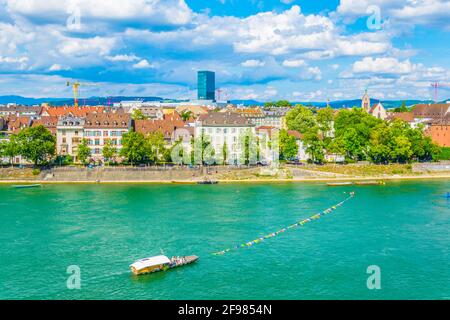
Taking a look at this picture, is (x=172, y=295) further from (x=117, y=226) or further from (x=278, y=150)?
(x=278, y=150)

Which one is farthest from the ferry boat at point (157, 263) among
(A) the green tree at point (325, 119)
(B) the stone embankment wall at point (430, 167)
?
(A) the green tree at point (325, 119)

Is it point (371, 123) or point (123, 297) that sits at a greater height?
point (371, 123)

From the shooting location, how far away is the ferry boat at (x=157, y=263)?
19359 millimetres

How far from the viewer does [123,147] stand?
48.9 metres

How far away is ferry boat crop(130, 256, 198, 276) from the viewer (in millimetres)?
19359

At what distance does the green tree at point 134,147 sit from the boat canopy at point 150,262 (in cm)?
2882

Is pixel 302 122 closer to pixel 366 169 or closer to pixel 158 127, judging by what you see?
pixel 366 169

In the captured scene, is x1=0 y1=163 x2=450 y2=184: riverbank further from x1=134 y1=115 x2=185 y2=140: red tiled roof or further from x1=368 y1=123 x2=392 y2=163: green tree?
x1=134 y1=115 x2=185 y2=140: red tiled roof

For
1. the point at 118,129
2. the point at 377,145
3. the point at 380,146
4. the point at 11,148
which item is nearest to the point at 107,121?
the point at 118,129

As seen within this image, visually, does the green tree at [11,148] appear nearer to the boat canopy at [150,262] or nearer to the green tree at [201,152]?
the green tree at [201,152]

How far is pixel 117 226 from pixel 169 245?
4942 mm

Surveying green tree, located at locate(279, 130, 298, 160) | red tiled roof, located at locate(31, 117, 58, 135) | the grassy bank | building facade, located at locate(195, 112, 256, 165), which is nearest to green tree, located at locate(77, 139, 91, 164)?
red tiled roof, located at locate(31, 117, 58, 135)

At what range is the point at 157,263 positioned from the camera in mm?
19812
